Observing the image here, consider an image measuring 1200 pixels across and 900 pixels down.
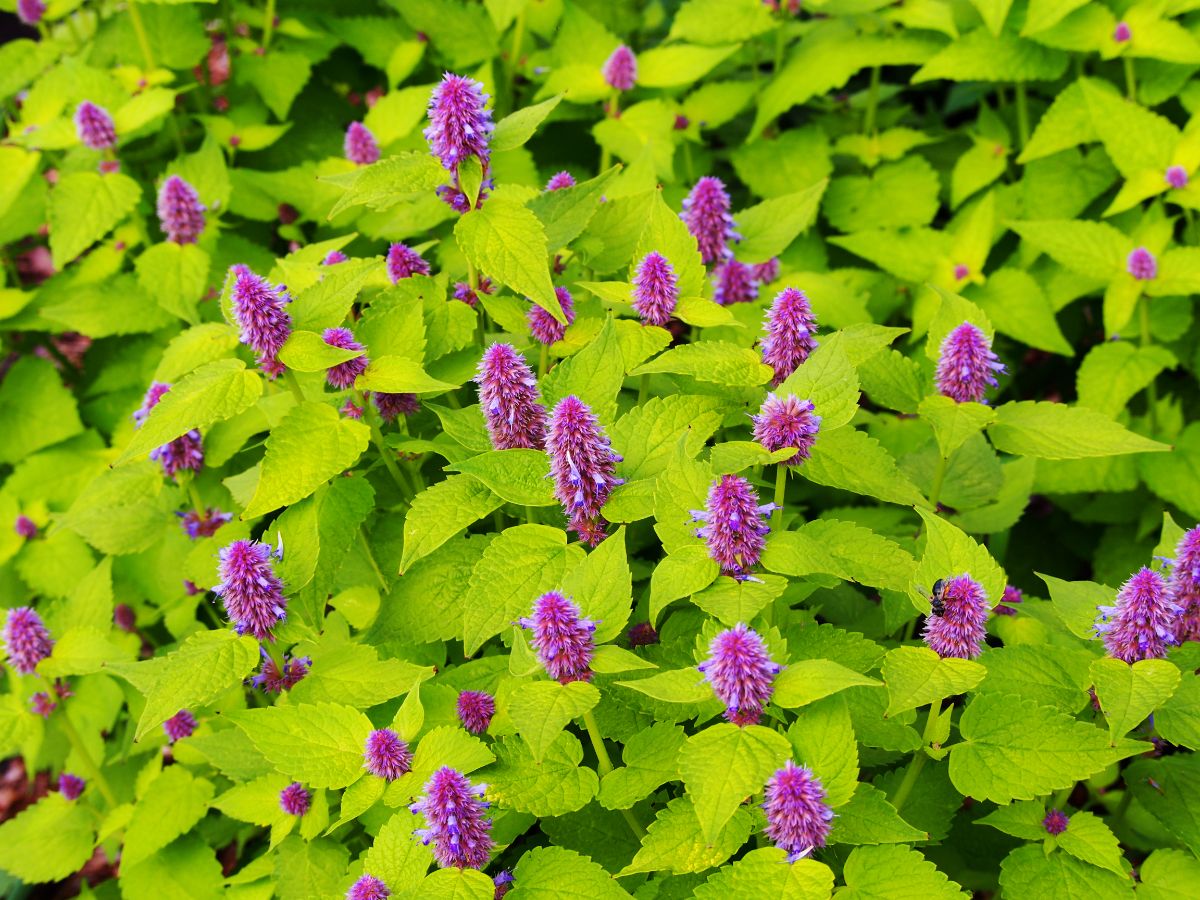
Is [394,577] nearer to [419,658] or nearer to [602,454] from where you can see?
[419,658]

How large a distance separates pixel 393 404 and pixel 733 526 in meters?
1.01

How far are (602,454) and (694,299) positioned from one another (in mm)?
551

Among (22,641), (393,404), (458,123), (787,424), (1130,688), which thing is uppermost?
(458,123)

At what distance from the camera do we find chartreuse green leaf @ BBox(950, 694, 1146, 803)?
77.5 inches

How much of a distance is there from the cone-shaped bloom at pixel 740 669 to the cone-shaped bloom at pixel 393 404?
106cm

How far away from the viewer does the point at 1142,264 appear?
3750 millimetres

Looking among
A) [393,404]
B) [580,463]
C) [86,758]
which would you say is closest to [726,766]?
[580,463]

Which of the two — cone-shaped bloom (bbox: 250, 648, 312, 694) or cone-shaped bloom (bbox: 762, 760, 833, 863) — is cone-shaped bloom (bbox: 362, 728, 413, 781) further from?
cone-shaped bloom (bbox: 762, 760, 833, 863)

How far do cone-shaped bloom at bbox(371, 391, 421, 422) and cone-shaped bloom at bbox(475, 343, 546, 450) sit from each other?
0.41 m

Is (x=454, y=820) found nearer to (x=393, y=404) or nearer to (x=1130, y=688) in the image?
(x=393, y=404)

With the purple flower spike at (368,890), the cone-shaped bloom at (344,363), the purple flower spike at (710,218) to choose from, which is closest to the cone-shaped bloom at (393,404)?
the cone-shaped bloom at (344,363)

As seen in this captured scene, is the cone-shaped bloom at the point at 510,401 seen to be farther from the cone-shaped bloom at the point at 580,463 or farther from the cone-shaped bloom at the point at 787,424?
the cone-shaped bloom at the point at 787,424

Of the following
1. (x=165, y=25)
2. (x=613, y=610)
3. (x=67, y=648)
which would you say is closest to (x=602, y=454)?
(x=613, y=610)

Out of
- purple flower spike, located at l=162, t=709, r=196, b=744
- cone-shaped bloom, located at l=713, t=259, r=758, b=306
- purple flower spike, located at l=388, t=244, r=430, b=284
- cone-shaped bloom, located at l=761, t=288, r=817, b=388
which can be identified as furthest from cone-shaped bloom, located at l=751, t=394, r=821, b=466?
purple flower spike, located at l=162, t=709, r=196, b=744
